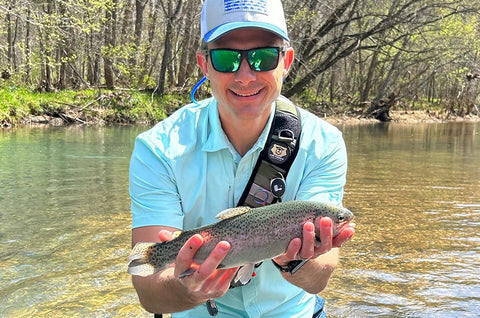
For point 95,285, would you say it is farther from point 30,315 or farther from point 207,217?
point 207,217

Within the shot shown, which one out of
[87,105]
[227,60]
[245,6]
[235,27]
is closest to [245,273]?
[227,60]

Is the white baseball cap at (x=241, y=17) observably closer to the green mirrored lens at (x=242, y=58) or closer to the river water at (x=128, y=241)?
the green mirrored lens at (x=242, y=58)

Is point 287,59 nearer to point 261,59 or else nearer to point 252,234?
point 261,59

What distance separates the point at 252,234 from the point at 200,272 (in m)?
0.33

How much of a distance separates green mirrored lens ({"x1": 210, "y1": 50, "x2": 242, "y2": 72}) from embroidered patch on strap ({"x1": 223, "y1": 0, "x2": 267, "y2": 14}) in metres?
0.26

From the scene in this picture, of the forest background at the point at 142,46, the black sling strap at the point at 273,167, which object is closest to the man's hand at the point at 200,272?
the black sling strap at the point at 273,167

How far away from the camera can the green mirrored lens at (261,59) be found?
2.78 metres

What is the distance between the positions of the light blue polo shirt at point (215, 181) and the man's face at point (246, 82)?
0.75ft

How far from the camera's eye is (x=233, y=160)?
3.01 metres

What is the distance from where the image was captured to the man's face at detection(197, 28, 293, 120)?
2775mm

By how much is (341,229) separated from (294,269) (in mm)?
388

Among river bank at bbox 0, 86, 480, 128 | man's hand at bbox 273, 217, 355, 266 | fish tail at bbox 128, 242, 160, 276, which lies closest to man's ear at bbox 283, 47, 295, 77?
man's hand at bbox 273, 217, 355, 266

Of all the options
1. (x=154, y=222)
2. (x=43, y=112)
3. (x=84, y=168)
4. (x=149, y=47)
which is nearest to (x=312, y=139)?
(x=154, y=222)

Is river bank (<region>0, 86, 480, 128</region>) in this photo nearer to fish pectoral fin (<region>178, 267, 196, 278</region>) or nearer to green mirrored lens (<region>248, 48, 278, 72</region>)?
green mirrored lens (<region>248, 48, 278, 72</region>)
